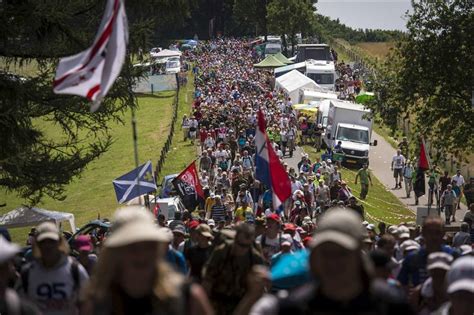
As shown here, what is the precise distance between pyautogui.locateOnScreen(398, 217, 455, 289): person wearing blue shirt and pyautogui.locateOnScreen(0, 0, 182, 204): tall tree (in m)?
13.7

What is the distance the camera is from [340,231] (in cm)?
494

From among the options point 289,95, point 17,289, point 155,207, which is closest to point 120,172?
point 289,95

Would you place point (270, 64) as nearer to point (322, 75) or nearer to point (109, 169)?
point (322, 75)

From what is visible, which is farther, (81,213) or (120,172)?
(120,172)

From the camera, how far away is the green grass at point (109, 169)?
39.1 meters

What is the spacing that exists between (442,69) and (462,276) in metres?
27.9

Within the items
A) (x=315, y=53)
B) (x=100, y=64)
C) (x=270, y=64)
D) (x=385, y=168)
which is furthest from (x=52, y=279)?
(x=270, y=64)

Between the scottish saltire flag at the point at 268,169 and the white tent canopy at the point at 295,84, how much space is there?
46860mm

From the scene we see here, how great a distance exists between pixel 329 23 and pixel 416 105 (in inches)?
5418

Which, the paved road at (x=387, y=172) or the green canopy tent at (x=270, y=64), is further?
the green canopy tent at (x=270, y=64)

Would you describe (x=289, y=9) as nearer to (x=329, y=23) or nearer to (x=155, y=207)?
(x=329, y=23)

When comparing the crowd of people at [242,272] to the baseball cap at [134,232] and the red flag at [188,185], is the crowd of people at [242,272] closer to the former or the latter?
the baseball cap at [134,232]

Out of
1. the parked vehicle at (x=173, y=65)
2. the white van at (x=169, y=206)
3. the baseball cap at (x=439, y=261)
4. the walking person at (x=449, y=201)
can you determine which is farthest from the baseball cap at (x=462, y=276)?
the parked vehicle at (x=173, y=65)

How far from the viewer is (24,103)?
23750 millimetres
